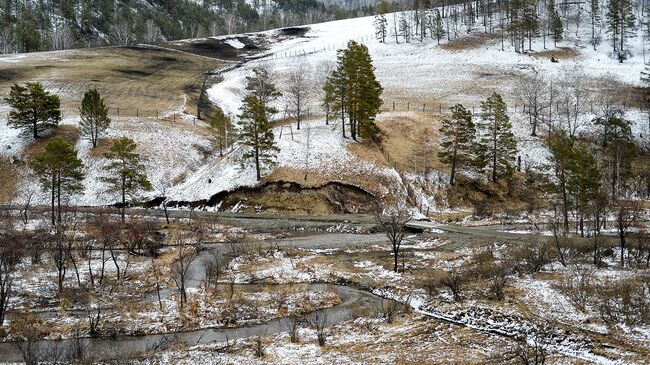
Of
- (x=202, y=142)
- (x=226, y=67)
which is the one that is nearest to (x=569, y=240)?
(x=202, y=142)

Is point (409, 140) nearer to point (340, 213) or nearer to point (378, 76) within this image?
point (340, 213)

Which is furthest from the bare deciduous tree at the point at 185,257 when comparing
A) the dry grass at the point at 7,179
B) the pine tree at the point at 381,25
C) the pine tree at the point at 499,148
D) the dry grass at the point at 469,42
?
the pine tree at the point at 381,25

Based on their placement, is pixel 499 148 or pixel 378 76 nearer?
pixel 499 148

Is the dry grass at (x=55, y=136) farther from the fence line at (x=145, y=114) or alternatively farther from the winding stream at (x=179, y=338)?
the winding stream at (x=179, y=338)

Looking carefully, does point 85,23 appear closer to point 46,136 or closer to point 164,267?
point 46,136

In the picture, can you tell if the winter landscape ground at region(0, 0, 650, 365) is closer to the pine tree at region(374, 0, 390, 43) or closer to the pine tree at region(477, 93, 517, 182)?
the pine tree at region(477, 93, 517, 182)

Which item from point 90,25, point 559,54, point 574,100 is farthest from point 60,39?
point 574,100

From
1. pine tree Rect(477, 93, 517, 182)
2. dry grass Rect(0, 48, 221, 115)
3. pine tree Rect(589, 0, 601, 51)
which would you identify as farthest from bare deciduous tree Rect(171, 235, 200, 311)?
pine tree Rect(589, 0, 601, 51)
